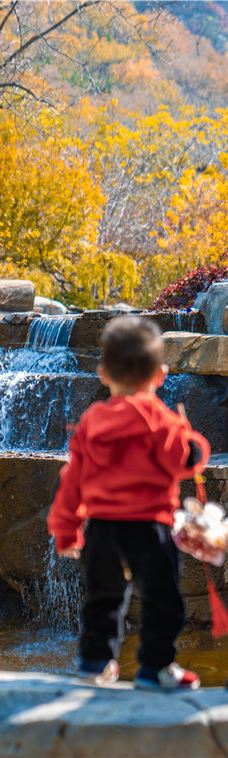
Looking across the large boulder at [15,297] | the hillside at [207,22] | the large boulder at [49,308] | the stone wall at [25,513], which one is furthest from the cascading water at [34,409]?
the hillside at [207,22]

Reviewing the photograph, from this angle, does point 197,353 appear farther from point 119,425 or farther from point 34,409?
point 119,425

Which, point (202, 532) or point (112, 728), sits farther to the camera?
point (202, 532)

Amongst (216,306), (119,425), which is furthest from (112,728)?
(216,306)

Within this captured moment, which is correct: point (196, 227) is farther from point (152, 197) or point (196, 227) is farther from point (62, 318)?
point (62, 318)

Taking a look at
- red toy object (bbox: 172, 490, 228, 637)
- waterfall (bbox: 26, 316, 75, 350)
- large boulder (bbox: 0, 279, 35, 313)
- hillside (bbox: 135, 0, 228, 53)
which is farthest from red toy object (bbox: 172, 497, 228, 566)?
hillside (bbox: 135, 0, 228, 53)

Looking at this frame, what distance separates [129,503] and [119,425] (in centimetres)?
21

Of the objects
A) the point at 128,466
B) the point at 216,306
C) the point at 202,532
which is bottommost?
the point at 202,532

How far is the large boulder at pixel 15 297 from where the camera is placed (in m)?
12.0

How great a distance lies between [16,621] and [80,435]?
3.93 meters

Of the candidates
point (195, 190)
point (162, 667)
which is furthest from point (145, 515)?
point (195, 190)

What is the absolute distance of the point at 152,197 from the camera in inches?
949

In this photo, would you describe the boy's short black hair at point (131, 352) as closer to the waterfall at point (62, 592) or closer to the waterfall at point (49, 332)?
the waterfall at point (62, 592)

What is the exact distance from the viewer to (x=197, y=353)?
7859 mm

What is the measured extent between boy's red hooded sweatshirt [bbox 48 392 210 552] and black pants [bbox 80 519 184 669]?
4 cm
